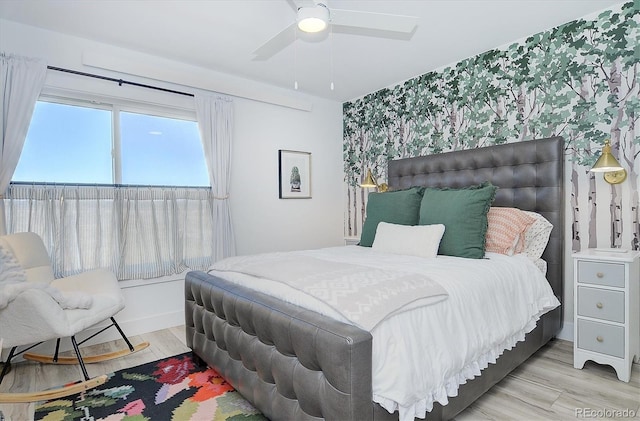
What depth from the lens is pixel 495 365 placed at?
6.24 ft

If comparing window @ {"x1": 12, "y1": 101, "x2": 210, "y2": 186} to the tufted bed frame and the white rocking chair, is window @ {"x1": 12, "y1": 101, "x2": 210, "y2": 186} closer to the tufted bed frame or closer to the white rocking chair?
the white rocking chair

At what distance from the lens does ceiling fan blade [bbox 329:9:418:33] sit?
6.35ft

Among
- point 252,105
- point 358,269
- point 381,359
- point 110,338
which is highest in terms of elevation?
point 252,105

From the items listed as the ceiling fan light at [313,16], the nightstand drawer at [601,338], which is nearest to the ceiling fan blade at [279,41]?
the ceiling fan light at [313,16]

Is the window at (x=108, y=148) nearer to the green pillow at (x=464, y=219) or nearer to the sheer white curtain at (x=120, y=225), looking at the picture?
the sheer white curtain at (x=120, y=225)

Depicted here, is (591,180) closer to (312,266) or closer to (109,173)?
(312,266)

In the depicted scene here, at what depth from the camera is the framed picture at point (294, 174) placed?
4.09 m

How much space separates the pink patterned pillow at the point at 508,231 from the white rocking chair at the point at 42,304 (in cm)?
268

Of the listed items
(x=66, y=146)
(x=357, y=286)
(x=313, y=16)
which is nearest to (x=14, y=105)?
(x=66, y=146)

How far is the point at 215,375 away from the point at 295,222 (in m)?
2.22

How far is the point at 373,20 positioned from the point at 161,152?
2311mm

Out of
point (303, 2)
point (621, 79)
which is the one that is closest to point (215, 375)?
point (303, 2)

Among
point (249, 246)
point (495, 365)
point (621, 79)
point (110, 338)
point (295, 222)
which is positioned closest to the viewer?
point (495, 365)

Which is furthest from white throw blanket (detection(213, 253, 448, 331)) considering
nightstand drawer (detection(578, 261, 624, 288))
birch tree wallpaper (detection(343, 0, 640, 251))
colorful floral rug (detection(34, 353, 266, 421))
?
birch tree wallpaper (detection(343, 0, 640, 251))
